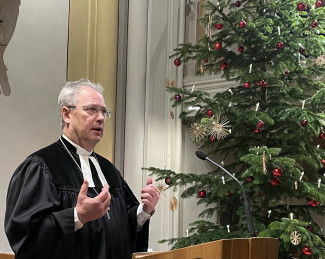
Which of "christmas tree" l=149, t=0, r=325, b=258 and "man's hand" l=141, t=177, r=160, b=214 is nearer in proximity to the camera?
"man's hand" l=141, t=177, r=160, b=214

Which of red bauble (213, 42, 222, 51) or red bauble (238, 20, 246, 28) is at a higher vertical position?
red bauble (238, 20, 246, 28)

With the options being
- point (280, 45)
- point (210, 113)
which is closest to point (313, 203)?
point (210, 113)

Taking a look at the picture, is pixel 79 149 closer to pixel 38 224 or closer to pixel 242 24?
pixel 38 224

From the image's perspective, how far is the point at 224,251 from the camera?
1.93 meters

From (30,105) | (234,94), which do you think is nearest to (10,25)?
(30,105)

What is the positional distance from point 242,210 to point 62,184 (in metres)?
1.67

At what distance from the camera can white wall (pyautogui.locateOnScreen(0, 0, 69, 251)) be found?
4953mm

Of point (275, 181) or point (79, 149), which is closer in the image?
point (79, 149)

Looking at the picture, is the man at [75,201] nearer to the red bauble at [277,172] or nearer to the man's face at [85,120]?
the man's face at [85,120]

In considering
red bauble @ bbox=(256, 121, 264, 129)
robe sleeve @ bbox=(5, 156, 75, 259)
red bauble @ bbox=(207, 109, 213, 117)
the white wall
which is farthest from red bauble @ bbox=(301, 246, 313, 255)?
the white wall

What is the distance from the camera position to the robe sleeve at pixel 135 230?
10.2ft

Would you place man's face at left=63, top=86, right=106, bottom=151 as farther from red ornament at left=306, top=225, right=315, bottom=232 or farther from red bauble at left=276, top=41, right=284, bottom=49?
red ornament at left=306, top=225, right=315, bottom=232

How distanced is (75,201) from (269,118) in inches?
69.1

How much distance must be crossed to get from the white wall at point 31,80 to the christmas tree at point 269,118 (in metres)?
1.33
